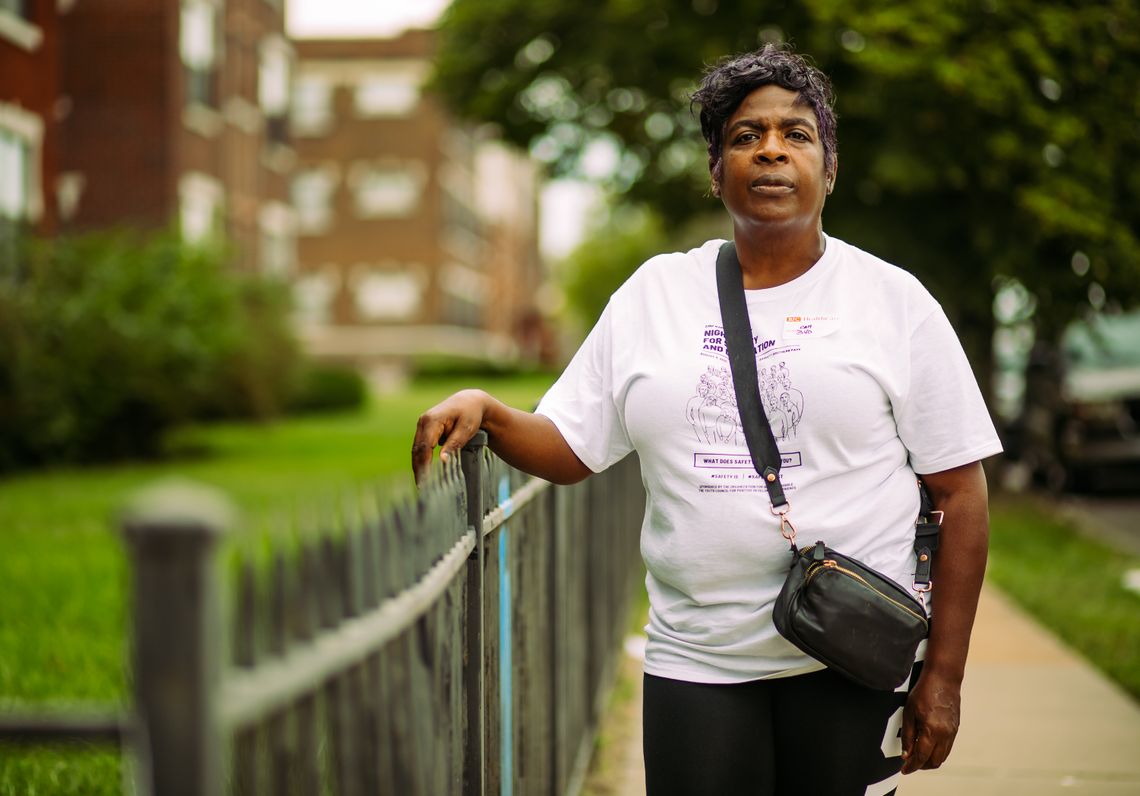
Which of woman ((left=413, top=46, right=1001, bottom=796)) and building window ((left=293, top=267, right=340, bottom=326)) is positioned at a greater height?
building window ((left=293, top=267, right=340, bottom=326))

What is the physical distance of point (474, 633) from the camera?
2717 mm

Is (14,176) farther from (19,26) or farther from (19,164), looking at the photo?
(19,26)

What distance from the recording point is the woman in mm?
2541

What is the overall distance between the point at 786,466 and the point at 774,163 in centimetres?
58

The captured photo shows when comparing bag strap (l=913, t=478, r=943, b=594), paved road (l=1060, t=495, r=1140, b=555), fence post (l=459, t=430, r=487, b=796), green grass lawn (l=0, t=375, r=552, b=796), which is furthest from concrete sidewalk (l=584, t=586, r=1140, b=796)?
paved road (l=1060, t=495, r=1140, b=555)

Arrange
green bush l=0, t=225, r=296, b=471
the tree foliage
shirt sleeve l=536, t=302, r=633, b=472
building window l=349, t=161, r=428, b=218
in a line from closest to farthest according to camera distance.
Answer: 1. shirt sleeve l=536, t=302, r=633, b=472
2. the tree foliage
3. green bush l=0, t=225, r=296, b=471
4. building window l=349, t=161, r=428, b=218

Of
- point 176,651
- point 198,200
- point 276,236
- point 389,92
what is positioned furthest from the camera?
point 389,92

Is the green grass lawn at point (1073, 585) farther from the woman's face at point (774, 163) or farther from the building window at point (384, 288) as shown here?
the building window at point (384, 288)

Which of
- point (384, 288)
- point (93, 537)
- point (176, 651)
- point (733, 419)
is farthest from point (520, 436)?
point (384, 288)

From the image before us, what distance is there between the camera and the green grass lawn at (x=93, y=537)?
455 cm

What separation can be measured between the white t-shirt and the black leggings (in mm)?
50

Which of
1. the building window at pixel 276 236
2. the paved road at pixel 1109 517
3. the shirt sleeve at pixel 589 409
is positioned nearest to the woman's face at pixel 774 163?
the shirt sleeve at pixel 589 409

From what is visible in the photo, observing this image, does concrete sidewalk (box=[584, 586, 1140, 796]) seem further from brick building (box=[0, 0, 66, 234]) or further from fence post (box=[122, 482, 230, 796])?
brick building (box=[0, 0, 66, 234])

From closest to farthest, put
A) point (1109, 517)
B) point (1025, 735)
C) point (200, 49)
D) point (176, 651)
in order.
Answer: point (176, 651)
point (1025, 735)
point (1109, 517)
point (200, 49)
